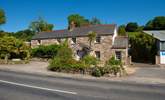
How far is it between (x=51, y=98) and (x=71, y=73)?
1258cm

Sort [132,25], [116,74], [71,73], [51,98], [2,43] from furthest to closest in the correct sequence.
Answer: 1. [132,25]
2. [2,43]
3. [71,73]
4. [116,74]
5. [51,98]

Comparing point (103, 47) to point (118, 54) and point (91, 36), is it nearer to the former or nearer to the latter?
point (91, 36)

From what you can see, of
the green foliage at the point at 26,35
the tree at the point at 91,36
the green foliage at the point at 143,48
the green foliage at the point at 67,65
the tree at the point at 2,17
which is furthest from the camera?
the green foliage at the point at 26,35

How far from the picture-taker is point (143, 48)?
137ft

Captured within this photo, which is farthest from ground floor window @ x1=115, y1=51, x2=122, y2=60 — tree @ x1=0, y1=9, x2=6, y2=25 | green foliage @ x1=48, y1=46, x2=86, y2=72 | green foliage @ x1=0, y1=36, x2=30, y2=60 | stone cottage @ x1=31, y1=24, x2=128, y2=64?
tree @ x1=0, y1=9, x2=6, y2=25

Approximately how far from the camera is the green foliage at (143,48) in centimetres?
4012

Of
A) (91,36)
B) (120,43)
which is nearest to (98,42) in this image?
(91,36)

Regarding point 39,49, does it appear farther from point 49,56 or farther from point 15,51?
point 15,51

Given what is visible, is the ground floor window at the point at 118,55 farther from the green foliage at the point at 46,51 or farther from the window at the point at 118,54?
the green foliage at the point at 46,51

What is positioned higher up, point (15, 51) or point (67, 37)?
point (67, 37)

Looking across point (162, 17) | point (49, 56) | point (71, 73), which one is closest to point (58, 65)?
point (71, 73)

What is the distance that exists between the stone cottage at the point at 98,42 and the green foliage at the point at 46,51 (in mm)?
2807

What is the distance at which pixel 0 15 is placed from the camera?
52688 mm

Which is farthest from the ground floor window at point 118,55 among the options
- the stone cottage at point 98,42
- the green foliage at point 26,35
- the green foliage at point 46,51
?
the green foliage at point 26,35
